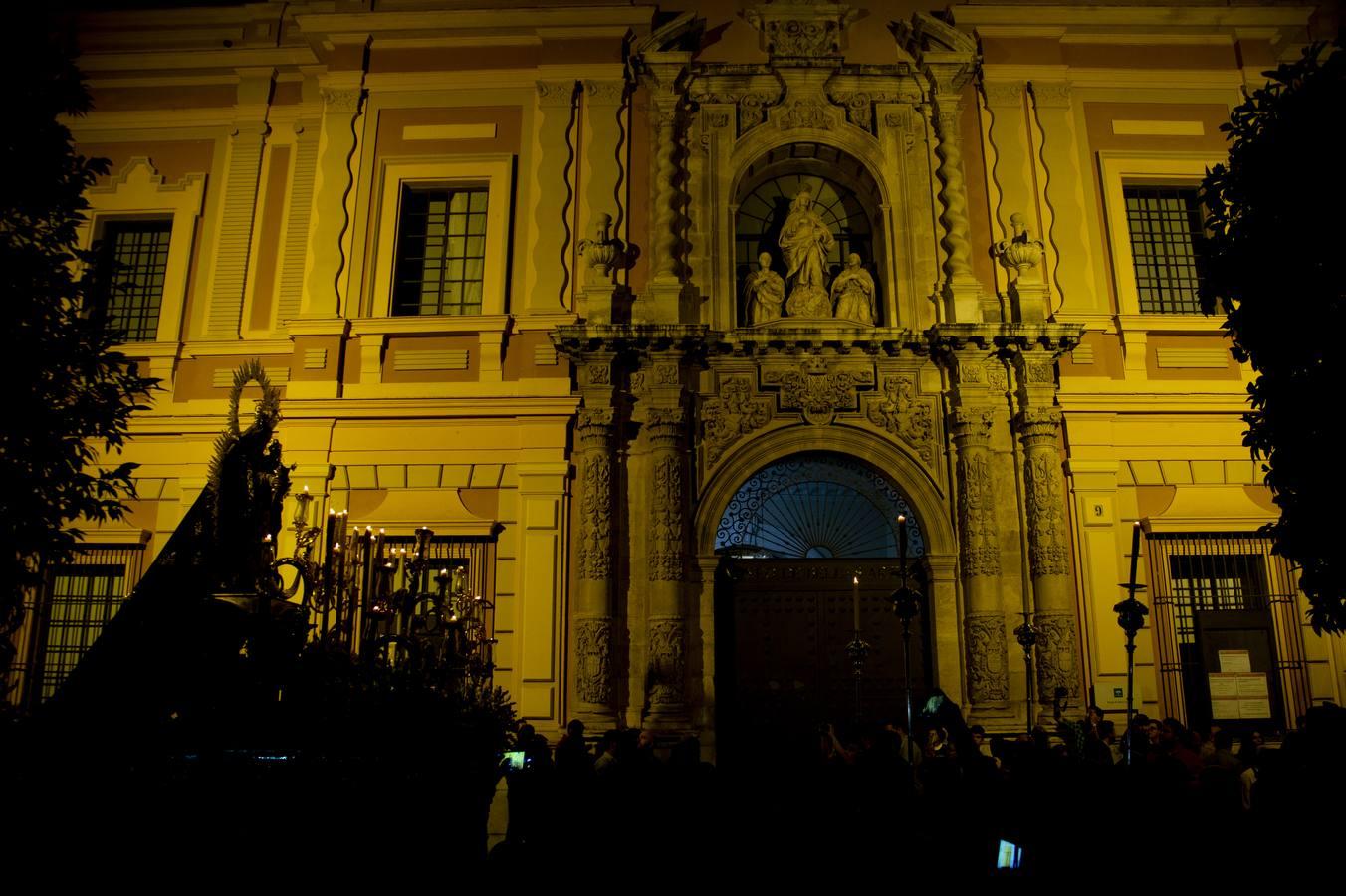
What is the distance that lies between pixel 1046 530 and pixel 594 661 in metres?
5.72

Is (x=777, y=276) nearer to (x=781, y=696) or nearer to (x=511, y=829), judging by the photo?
A: (x=781, y=696)

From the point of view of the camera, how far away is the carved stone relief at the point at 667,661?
40.5 ft

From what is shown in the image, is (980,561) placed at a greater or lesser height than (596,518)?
lesser

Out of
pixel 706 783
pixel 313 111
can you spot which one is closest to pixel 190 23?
pixel 313 111

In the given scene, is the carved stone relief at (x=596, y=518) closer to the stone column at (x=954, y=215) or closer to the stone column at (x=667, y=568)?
the stone column at (x=667, y=568)

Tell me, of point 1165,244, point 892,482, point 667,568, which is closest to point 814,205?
point 892,482

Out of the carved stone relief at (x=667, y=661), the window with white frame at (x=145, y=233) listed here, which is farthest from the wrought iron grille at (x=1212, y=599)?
the window with white frame at (x=145, y=233)

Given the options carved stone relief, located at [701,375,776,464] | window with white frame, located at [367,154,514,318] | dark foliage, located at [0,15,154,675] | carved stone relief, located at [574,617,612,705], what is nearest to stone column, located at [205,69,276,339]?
window with white frame, located at [367,154,514,318]

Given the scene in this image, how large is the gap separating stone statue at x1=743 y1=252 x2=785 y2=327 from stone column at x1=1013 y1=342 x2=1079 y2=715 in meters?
3.21

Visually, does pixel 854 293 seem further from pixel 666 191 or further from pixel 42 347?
pixel 42 347

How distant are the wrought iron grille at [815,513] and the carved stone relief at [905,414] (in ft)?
2.00

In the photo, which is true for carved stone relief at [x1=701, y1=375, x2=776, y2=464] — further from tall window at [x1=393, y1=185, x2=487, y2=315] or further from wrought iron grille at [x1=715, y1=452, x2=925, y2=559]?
tall window at [x1=393, y1=185, x2=487, y2=315]

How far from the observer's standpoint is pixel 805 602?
13.5 m

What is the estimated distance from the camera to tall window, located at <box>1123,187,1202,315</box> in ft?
48.9
